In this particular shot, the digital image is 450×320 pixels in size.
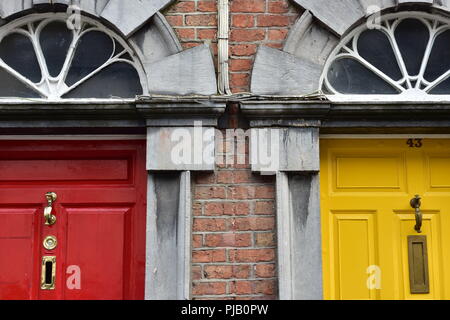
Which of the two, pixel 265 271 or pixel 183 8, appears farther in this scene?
pixel 183 8

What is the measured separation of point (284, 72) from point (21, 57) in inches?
71.6

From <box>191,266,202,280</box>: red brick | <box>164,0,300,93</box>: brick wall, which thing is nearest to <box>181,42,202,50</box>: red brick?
<box>164,0,300,93</box>: brick wall

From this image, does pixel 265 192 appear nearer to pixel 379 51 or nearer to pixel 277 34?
pixel 277 34

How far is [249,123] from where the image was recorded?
11.5 ft

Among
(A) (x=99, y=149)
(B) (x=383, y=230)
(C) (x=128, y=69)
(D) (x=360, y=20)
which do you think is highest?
(D) (x=360, y=20)

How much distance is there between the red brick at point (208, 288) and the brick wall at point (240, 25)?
4.36 feet

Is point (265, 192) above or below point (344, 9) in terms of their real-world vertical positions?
below

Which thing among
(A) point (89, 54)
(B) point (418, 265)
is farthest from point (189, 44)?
(B) point (418, 265)

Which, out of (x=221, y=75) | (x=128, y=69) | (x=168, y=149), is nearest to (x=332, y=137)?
(x=221, y=75)

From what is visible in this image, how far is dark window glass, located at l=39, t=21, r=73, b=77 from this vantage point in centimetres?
369

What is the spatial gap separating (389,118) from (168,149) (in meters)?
1.49

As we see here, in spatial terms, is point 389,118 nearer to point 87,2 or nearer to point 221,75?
point 221,75

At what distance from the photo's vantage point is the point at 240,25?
3631mm

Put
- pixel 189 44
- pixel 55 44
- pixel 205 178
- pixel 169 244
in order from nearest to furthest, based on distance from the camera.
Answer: pixel 169 244 < pixel 205 178 < pixel 189 44 < pixel 55 44
